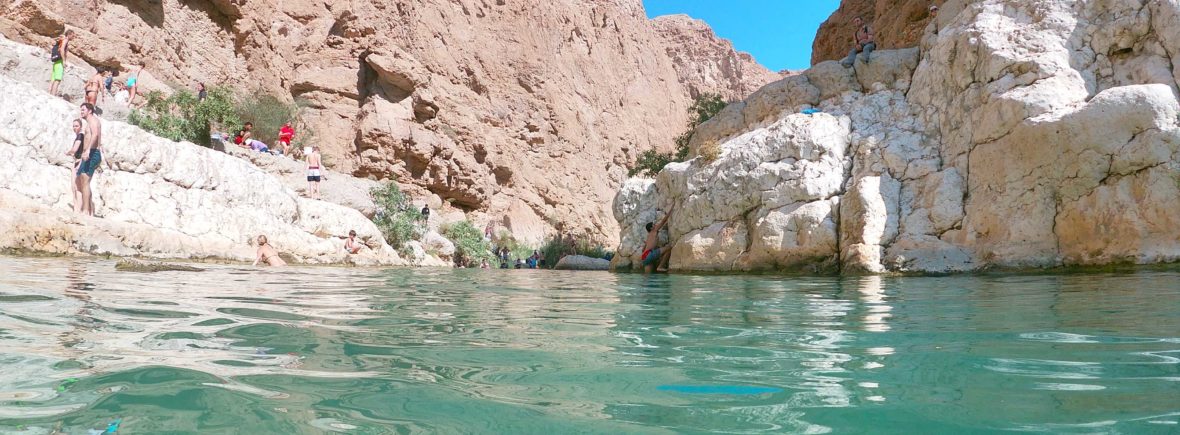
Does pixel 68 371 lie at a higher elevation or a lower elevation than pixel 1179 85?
lower

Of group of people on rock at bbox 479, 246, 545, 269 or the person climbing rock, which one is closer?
the person climbing rock

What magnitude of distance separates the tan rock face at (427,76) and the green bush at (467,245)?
5068mm

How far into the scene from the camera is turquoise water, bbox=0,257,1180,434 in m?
1.63

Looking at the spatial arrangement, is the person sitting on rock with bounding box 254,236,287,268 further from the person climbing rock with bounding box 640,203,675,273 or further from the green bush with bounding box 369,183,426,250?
the person climbing rock with bounding box 640,203,675,273

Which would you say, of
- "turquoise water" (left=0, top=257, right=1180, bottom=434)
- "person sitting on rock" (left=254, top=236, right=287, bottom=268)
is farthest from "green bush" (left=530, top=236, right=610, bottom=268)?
"turquoise water" (left=0, top=257, right=1180, bottom=434)

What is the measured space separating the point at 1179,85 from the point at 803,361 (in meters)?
9.40

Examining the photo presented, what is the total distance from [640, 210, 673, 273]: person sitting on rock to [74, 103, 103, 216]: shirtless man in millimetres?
9106

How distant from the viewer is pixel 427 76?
88.1 feet

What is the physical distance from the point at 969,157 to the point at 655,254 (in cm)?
590

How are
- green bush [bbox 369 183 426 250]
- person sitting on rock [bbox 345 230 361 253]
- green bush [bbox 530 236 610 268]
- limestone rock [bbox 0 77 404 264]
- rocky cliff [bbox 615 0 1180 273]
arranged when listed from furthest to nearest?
1. green bush [bbox 530 236 610 268]
2. green bush [bbox 369 183 426 250]
3. person sitting on rock [bbox 345 230 361 253]
4. limestone rock [bbox 0 77 404 264]
5. rocky cliff [bbox 615 0 1180 273]

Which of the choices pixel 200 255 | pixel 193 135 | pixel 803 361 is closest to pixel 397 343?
pixel 803 361

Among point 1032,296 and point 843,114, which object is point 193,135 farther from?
point 1032,296

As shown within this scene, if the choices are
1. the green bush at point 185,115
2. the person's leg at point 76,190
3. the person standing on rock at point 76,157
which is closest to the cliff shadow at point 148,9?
the green bush at point 185,115

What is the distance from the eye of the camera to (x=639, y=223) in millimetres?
15273
